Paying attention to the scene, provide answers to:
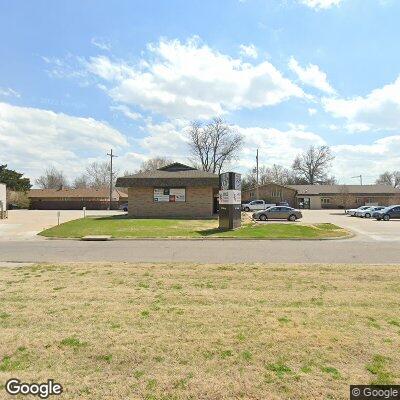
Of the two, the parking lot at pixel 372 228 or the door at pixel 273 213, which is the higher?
the door at pixel 273 213

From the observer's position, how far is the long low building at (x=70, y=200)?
65562 millimetres

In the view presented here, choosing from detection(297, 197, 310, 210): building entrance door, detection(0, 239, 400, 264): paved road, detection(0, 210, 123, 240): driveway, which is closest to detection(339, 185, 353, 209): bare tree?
detection(297, 197, 310, 210): building entrance door

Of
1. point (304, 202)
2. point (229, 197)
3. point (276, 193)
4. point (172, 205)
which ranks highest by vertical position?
point (276, 193)

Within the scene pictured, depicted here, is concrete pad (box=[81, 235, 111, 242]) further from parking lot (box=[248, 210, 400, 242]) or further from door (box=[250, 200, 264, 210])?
door (box=[250, 200, 264, 210])

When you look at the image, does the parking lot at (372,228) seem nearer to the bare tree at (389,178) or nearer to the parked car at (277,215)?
the parked car at (277,215)

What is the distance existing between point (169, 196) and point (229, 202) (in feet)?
37.7

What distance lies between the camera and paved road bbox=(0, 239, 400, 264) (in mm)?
12625

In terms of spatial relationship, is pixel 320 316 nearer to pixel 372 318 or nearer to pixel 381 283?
pixel 372 318

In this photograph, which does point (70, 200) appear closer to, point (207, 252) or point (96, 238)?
point (96, 238)

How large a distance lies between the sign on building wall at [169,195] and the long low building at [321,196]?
1363 inches

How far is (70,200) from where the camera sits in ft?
223

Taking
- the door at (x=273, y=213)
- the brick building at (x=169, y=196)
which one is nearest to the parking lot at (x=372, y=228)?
the door at (x=273, y=213)

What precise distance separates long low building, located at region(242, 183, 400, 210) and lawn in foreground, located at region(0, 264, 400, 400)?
5897 centimetres

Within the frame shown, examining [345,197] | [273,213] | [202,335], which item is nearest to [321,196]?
[345,197]
